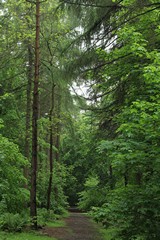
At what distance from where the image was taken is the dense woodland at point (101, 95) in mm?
6410

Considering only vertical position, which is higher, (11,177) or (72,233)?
(11,177)

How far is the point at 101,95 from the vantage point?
37.0ft

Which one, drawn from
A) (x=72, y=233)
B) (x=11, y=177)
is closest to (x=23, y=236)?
(x=11, y=177)

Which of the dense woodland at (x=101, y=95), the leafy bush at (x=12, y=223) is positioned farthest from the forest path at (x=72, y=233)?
the leafy bush at (x=12, y=223)

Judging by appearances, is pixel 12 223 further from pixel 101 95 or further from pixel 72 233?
pixel 101 95

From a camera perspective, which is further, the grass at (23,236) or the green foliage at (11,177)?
the green foliage at (11,177)

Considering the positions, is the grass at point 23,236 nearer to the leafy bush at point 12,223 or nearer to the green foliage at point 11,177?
the leafy bush at point 12,223

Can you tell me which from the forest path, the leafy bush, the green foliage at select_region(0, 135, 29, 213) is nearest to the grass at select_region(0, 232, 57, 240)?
the leafy bush

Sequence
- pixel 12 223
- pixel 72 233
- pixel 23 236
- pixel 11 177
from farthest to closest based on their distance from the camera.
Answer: pixel 72 233, pixel 11 177, pixel 12 223, pixel 23 236

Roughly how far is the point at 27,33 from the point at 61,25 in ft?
7.06

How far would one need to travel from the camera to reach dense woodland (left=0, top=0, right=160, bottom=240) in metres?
6.41

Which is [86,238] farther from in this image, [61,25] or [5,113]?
[61,25]

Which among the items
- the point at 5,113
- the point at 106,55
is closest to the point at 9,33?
the point at 5,113

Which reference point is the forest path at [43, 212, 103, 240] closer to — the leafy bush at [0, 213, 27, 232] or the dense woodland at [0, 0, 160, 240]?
the dense woodland at [0, 0, 160, 240]
